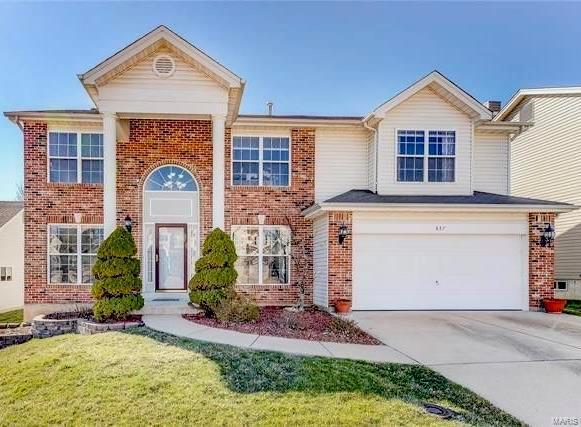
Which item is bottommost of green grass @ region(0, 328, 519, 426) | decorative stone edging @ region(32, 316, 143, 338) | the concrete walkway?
decorative stone edging @ region(32, 316, 143, 338)

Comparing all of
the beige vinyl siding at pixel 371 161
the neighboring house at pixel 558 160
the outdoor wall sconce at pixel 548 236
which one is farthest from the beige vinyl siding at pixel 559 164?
the beige vinyl siding at pixel 371 161

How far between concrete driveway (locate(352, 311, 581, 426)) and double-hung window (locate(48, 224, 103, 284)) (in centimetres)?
807

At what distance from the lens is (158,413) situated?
5109 mm

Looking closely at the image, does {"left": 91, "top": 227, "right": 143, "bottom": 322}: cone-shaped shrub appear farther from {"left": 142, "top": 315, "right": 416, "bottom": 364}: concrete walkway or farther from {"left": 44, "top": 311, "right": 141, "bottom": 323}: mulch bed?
{"left": 142, "top": 315, "right": 416, "bottom": 364}: concrete walkway

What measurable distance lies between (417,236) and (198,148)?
6931 millimetres

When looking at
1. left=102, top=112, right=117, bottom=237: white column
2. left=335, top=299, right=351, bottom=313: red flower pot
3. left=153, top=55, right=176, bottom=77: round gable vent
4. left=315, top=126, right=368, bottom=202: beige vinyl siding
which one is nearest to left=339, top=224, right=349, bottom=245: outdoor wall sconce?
left=335, top=299, right=351, bottom=313: red flower pot

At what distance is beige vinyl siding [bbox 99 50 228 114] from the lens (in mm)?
11406

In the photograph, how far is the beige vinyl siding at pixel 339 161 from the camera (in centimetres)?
1423

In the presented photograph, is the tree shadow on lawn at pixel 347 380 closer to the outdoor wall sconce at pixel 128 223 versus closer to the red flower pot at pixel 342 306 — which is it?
the red flower pot at pixel 342 306

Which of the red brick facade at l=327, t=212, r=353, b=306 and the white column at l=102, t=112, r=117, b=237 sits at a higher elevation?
the white column at l=102, t=112, r=117, b=237

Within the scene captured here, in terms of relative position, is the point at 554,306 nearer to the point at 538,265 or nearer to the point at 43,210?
the point at 538,265

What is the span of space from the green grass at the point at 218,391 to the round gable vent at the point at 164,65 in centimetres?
698

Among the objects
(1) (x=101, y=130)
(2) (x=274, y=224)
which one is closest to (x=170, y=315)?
(2) (x=274, y=224)

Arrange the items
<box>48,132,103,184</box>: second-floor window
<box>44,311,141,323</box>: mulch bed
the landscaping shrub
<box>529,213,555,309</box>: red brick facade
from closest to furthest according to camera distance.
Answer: the landscaping shrub < <box>44,311,141,323</box>: mulch bed < <box>529,213,555,309</box>: red brick facade < <box>48,132,103,184</box>: second-floor window
